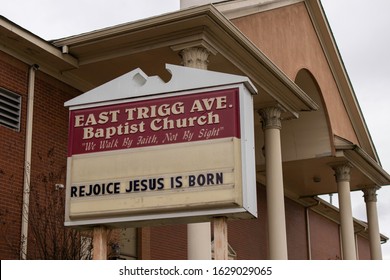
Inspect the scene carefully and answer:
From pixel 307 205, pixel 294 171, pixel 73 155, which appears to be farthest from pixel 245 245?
pixel 73 155

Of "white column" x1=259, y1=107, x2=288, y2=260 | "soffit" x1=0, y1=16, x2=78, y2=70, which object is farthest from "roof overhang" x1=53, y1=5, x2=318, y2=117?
"white column" x1=259, y1=107, x2=288, y2=260

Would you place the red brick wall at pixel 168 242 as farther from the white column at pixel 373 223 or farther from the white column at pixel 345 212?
the white column at pixel 373 223

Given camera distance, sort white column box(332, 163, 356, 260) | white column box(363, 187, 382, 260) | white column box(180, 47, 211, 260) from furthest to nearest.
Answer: white column box(363, 187, 382, 260), white column box(332, 163, 356, 260), white column box(180, 47, 211, 260)

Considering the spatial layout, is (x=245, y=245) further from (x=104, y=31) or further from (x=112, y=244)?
(x=104, y=31)

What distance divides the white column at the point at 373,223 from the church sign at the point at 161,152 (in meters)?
17.2

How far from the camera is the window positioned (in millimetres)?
12633

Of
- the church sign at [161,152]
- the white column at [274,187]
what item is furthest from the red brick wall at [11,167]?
the white column at [274,187]

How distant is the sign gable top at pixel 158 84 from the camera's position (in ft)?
25.6

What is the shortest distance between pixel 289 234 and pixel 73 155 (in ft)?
64.6

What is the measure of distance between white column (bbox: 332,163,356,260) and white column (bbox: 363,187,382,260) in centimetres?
320

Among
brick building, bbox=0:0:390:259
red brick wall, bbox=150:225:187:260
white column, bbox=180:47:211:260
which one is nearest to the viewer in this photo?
white column, bbox=180:47:211:260

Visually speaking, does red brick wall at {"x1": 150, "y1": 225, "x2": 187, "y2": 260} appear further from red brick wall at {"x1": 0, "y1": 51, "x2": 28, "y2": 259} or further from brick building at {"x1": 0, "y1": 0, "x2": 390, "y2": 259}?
red brick wall at {"x1": 0, "y1": 51, "x2": 28, "y2": 259}

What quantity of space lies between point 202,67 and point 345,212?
33.1 ft

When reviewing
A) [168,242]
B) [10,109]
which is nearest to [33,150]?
[10,109]
